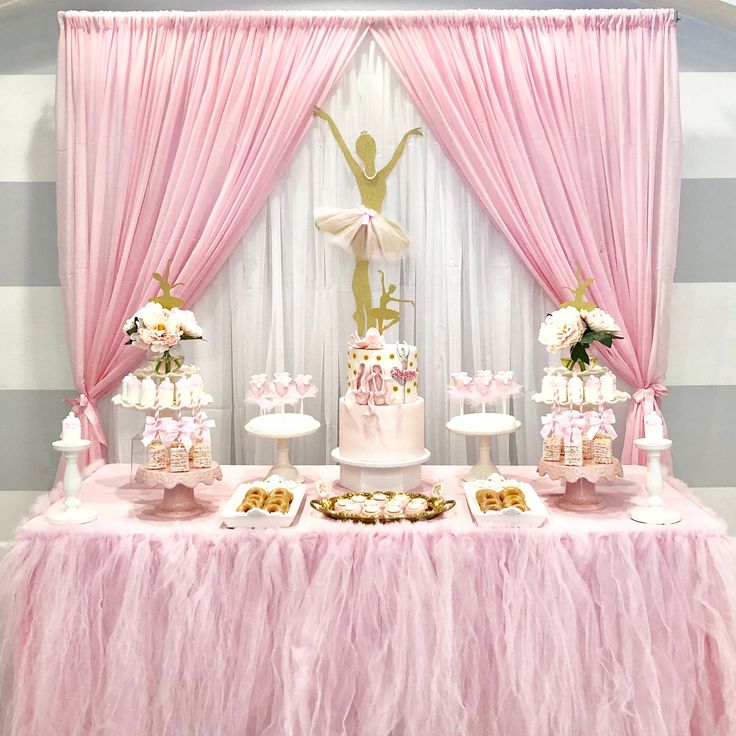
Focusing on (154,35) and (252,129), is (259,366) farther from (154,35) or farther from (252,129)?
(154,35)

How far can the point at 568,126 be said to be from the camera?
340 cm

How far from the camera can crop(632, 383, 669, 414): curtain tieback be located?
3406mm

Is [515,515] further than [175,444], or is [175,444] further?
[175,444]

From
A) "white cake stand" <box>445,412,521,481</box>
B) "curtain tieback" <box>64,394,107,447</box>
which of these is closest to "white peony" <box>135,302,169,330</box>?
"curtain tieback" <box>64,394,107,447</box>

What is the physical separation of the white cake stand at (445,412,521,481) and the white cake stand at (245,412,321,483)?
541 millimetres

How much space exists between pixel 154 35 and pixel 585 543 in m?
2.63

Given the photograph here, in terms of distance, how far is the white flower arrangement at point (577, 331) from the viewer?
2.72m

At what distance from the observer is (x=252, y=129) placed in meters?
3.40

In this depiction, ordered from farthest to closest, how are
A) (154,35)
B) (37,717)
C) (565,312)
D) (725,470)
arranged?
(725,470) → (154,35) → (565,312) → (37,717)

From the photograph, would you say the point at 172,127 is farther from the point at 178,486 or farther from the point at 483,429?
the point at 483,429

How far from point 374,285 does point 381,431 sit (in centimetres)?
86

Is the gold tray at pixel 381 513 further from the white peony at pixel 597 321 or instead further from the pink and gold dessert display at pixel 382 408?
the white peony at pixel 597 321

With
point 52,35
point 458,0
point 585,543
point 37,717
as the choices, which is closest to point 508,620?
point 585,543

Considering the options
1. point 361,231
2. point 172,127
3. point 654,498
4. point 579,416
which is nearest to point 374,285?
point 361,231
